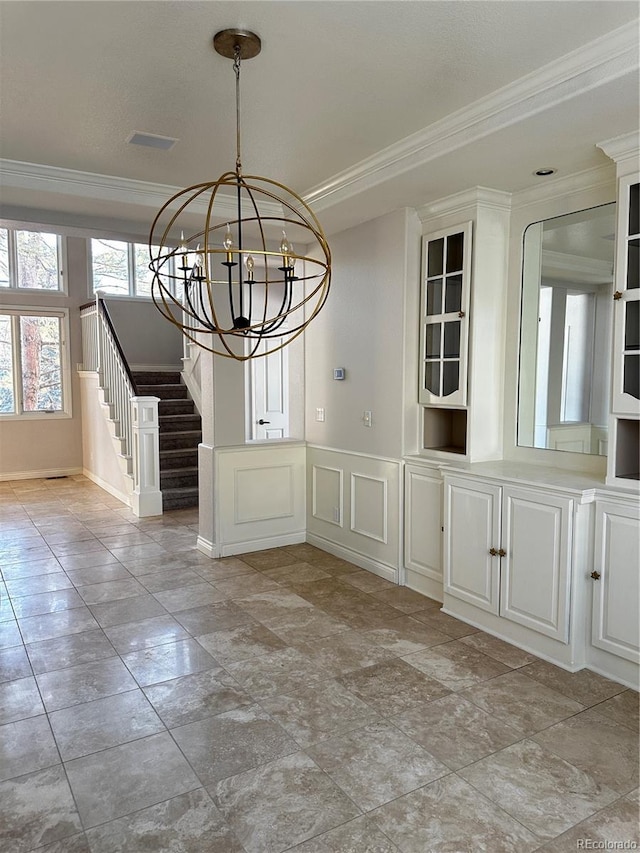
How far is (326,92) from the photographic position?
2773mm

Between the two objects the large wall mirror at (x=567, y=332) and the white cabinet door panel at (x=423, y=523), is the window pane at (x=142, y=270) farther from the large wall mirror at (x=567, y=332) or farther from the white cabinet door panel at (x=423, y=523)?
the large wall mirror at (x=567, y=332)

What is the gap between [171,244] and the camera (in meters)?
6.29

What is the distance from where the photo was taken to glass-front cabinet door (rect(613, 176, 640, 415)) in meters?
2.93

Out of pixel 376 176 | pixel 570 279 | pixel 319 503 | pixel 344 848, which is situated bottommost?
pixel 344 848

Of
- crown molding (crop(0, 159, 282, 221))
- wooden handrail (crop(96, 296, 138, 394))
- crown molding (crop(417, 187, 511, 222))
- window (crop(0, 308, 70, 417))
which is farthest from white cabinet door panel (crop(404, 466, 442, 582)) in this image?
window (crop(0, 308, 70, 417))

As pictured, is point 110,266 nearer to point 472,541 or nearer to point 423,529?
point 423,529

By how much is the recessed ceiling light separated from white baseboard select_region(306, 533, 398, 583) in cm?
312

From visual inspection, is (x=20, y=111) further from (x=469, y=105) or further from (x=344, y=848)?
(x=344, y=848)

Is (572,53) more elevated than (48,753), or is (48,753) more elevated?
(572,53)

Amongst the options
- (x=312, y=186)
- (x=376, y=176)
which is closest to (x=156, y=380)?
(x=312, y=186)

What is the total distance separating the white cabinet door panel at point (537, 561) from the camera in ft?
9.95

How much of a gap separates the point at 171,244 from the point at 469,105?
409 centimetres

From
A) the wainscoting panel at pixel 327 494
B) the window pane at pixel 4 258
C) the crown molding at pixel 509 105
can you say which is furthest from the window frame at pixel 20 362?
the crown molding at pixel 509 105

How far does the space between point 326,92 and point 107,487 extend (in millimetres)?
6098
